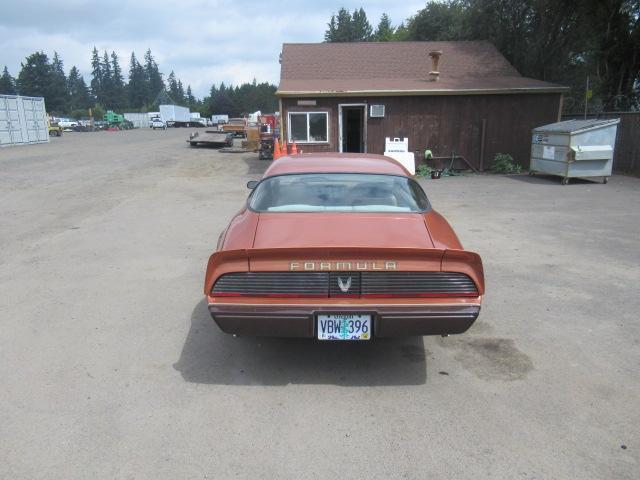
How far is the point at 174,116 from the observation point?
74812 mm

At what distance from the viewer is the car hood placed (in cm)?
337

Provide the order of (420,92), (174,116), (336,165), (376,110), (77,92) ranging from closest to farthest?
(336,165), (420,92), (376,110), (174,116), (77,92)

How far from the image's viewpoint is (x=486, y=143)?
17609mm

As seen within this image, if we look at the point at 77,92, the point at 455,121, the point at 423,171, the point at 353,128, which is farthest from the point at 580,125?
the point at 77,92

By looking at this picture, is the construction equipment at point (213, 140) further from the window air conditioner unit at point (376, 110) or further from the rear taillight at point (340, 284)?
the rear taillight at point (340, 284)

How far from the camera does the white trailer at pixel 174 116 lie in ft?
241

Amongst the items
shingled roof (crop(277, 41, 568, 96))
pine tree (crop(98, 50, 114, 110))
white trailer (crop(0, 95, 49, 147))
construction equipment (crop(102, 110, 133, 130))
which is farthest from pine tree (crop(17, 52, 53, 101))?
shingled roof (crop(277, 41, 568, 96))

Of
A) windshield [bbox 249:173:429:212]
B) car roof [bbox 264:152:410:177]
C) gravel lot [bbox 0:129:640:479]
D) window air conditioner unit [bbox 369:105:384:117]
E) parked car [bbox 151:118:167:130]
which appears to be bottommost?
gravel lot [bbox 0:129:640:479]

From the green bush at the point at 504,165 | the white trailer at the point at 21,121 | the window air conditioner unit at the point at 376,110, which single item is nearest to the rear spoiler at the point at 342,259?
the window air conditioner unit at the point at 376,110

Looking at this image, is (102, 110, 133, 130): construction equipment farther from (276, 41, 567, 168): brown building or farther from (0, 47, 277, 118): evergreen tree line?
(276, 41, 567, 168): brown building

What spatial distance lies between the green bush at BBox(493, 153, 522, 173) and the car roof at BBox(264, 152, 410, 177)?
1339cm

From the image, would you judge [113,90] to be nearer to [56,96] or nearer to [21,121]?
[56,96]

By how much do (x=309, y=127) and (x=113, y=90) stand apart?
142660mm

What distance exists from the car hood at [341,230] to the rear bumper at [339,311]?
421 mm
